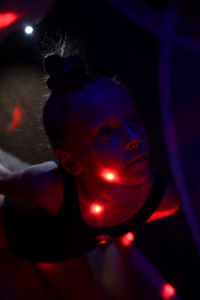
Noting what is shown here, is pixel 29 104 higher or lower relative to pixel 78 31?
lower

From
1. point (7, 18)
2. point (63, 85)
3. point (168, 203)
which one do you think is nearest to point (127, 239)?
point (168, 203)

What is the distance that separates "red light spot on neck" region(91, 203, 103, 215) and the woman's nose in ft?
0.79

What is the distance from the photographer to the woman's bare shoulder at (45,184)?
81 cm

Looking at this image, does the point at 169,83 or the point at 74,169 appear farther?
the point at 169,83

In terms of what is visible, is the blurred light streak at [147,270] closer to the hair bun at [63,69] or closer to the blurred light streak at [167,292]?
the blurred light streak at [167,292]

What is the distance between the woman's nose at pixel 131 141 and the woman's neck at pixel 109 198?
0.16m

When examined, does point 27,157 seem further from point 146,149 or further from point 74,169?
point 146,149

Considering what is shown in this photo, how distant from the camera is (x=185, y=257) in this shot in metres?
1.23

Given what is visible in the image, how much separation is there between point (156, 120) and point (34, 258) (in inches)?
25.3

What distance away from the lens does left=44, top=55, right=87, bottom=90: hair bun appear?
2.11 feet

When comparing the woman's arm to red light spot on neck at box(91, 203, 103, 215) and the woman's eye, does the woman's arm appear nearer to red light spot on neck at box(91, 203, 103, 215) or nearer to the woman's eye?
red light spot on neck at box(91, 203, 103, 215)

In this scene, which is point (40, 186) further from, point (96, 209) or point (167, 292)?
point (167, 292)

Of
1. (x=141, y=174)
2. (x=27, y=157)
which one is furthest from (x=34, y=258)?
(x=141, y=174)

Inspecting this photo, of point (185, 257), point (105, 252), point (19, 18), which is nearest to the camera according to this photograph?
point (19, 18)
